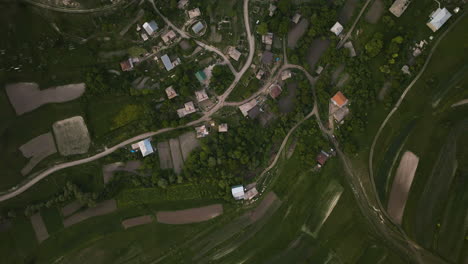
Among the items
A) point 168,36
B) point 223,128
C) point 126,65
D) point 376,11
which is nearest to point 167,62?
point 168,36

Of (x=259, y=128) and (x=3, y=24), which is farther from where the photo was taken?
(x=259, y=128)

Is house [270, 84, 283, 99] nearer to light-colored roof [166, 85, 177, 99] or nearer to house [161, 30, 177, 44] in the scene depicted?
light-colored roof [166, 85, 177, 99]

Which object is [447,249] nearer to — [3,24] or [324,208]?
[324,208]

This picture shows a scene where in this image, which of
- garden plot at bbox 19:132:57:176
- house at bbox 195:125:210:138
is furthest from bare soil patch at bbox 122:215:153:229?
garden plot at bbox 19:132:57:176

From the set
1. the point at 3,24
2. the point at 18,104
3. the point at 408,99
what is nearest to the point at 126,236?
the point at 18,104

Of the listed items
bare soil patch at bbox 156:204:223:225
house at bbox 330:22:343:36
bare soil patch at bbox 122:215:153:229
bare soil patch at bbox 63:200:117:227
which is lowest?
bare soil patch at bbox 156:204:223:225

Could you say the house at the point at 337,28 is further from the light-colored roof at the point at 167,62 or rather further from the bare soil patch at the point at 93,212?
the bare soil patch at the point at 93,212

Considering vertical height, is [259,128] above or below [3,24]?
below

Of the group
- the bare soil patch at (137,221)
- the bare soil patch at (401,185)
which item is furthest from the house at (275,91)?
the bare soil patch at (137,221)
